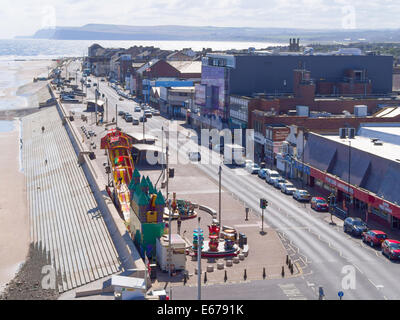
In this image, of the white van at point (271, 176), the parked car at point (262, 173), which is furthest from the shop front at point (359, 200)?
the parked car at point (262, 173)

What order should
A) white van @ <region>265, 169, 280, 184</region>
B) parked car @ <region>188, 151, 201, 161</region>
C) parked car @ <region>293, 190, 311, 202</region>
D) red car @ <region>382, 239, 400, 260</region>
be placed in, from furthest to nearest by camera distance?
parked car @ <region>188, 151, 201, 161</region> → white van @ <region>265, 169, 280, 184</region> → parked car @ <region>293, 190, 311, 202</region> → red car @ <region>382, 239, 400, 260</region>

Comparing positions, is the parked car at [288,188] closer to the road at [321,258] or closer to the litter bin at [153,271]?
the road at [321,258]

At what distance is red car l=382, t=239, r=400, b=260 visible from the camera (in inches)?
1731

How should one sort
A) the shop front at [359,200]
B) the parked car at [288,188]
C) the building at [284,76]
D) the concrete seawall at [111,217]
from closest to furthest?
the concrete seawall at [111,217] < the shop front at [359,200] < the parked car at [288,188] < the building at [284,76]

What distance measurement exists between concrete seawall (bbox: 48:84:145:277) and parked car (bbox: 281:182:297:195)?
17.4m

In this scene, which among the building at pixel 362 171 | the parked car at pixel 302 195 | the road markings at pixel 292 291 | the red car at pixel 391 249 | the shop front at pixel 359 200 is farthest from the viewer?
the parked car at pixel 302 195

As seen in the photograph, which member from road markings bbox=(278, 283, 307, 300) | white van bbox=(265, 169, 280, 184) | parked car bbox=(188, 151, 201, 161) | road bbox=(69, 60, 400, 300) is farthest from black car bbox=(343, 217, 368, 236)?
parked car bbox=(188, 151, 201, 161)

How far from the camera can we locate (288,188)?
2589 inches

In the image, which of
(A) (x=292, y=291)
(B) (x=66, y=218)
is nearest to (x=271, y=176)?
(B) (x=66, y=218)

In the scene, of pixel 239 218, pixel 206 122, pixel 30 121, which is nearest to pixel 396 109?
pixel 206 122

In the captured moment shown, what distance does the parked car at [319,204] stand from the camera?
58906 millimetres

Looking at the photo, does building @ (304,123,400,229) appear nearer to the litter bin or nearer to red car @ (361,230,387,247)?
red car @ (361,230,387,247)

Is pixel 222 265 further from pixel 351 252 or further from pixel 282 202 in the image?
pixel 282 202

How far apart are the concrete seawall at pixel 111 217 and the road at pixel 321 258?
18.4 ft
